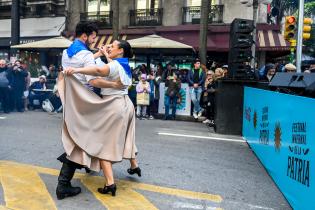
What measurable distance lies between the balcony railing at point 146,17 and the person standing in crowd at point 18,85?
956 cm

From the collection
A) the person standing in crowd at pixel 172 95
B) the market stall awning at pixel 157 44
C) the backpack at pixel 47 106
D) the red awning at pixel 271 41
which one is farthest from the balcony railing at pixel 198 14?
the backpack at pixel 47 106

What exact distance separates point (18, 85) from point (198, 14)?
10879 mm

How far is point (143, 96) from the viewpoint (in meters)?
11.9

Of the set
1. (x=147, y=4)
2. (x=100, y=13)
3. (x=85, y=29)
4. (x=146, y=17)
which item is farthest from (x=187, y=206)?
(x=100, y=13)

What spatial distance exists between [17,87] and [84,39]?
970 centimetres

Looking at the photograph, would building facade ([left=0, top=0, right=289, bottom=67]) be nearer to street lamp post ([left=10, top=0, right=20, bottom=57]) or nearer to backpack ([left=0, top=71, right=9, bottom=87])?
street lamp post ([left=10, top=0, right=20, bottom=57])

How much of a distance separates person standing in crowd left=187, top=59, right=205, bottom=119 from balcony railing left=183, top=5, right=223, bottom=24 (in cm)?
812

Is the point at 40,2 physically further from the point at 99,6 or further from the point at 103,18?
the point at 103,18

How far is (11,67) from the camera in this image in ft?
42.4

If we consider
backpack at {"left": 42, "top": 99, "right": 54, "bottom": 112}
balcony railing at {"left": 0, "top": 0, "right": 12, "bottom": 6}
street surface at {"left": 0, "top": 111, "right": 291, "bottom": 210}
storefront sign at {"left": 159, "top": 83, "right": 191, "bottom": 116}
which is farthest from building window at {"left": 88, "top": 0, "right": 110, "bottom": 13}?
street surface at {"left": 0, "top": 111, "right": 291, "bottom": 210}

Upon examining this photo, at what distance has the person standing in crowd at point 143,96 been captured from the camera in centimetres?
1190

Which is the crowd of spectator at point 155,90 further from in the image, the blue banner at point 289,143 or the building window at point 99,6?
the building window at point 99,6

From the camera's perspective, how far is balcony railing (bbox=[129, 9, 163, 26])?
20.9 metres

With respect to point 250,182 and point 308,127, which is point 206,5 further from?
point 308,127
